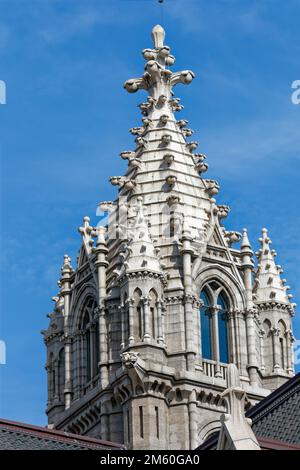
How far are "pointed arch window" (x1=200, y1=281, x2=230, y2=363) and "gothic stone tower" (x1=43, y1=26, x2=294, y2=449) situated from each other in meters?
0.05

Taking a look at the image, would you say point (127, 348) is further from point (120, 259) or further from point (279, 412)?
point (279, 412)

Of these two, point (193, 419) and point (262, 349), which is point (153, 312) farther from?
point (262, 349)

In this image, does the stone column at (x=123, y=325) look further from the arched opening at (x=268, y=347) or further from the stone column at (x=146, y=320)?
the arched opening at (x=268, y=347)

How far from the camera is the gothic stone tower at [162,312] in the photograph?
266 feet

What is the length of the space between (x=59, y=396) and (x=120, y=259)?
6.26m

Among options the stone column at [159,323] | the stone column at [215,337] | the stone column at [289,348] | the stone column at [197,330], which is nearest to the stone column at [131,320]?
the stone column at [159,323]

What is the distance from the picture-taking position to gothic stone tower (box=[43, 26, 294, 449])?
81.0 metres

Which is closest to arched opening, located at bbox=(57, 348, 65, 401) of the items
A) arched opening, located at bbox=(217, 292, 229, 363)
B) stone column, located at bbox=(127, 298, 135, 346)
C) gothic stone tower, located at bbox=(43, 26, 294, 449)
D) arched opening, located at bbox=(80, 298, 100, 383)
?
gothic stone tower, located at bbox=(43, 26, 294, 449)

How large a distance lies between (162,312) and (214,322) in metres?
2.75

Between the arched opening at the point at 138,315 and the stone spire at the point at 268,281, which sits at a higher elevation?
the stone spire at the point at 268,281

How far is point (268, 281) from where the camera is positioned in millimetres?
88312

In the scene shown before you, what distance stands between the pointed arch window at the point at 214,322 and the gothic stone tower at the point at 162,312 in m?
0.05

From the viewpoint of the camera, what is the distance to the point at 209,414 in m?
81.6

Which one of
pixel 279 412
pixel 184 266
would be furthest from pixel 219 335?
pixel 279 412
